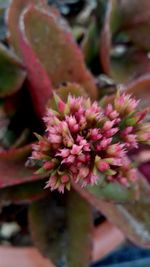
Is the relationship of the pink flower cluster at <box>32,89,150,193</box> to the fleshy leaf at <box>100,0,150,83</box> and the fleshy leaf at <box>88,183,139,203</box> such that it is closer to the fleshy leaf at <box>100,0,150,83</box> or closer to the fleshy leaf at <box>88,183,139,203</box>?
the fleshy leaf at <box>88,183,139,203</box>

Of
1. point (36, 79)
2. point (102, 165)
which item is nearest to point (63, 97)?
point (36, 79)

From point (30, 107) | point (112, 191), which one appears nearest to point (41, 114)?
point (30, 107)

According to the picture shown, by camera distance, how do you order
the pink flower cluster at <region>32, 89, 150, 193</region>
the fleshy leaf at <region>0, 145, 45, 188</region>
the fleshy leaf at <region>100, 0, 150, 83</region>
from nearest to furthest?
the pink flower cluster at <region>32, 89, 150, 193</region>
the fleshy leaf at <region>0, 145, 45, 188</region>
the fleshy leaf at <region>100, 0, 150, 83</region>

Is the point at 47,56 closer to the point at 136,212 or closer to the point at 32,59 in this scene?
the point at 32,59

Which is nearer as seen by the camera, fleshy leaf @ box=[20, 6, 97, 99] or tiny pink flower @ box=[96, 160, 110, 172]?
tiny pink flower @ box=[96, 160, 110, 172]

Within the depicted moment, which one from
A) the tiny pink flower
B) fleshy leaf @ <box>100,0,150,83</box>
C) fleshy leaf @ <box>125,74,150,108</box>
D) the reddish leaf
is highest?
fleshy leaf @ <box>100,0,150,83</box>

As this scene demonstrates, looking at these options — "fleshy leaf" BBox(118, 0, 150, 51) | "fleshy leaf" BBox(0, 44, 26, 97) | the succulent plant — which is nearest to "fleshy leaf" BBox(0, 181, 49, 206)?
the succulent plant

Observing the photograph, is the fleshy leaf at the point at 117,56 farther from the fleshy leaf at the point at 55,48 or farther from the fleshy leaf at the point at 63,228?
the fleshy leaf at the point at 63,228
